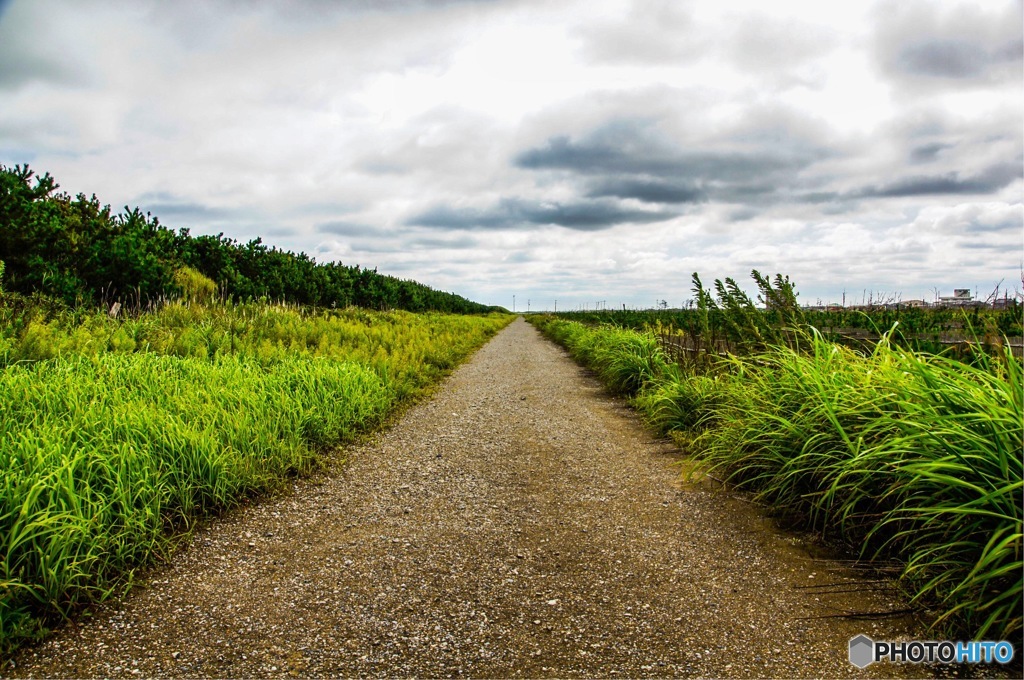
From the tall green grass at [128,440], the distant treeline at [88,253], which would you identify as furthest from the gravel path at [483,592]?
the distant treeline at [88,253]

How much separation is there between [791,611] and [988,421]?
1382mm

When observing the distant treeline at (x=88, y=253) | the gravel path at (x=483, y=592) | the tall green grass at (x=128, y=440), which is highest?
the distant treeline at (x=88, y=253)

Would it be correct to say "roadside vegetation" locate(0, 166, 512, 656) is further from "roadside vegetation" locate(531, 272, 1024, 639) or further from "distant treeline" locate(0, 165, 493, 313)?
"roadside vegetation" locate(531, 272, 1024, 639)

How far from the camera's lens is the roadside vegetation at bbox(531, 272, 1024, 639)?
2.59 m

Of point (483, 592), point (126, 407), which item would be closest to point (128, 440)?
point (126, 407)

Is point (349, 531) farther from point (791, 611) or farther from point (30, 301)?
point (30, 301)

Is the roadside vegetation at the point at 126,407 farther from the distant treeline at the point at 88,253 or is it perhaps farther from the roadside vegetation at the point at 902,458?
the roadside vegetation at the point at 902,458

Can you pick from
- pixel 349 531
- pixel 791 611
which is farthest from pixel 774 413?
pixel 349 531

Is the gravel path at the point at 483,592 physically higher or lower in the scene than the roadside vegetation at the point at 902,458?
lower

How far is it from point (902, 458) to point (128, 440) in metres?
5.02

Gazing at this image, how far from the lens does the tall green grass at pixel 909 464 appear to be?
101 inches

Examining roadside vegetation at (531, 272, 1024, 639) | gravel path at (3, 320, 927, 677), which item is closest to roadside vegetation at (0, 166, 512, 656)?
gravel path at (3, 320, 927, 677)

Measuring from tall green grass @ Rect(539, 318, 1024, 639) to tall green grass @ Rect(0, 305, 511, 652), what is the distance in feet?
12.6

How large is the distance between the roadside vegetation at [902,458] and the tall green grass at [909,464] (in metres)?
0.01
